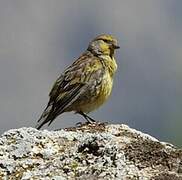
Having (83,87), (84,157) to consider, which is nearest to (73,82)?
(83,87)

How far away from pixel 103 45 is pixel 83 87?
180cm

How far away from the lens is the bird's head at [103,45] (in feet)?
41.6

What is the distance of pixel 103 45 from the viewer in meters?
13.0

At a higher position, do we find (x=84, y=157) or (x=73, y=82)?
(x=73, y=82)

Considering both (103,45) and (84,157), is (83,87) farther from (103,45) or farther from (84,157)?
(84,157)

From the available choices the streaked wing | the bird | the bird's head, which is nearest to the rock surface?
the bird

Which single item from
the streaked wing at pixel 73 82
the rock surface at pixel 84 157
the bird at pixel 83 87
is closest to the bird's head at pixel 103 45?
the bird at pixel 83 87

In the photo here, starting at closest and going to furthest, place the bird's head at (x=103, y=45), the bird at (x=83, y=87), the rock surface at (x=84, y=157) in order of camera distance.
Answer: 1. the rock surface at (x=84, y=157)
2. the bird at (x=83, y=87)
3. the bird's head at (x=103, y=45)

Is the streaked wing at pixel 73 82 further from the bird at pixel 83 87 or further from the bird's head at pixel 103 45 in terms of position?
the bird's head at pixel 103 45

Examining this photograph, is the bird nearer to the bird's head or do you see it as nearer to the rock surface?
the bird's head

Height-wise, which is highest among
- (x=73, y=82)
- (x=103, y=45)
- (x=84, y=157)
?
(x=103, y=45)

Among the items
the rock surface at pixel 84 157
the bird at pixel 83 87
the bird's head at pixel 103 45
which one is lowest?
the rock surface at pixel 84 157

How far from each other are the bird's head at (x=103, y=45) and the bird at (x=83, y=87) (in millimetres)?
133

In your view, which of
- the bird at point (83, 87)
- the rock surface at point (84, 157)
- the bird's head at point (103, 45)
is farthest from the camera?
the bird's head at point (103, 45)
